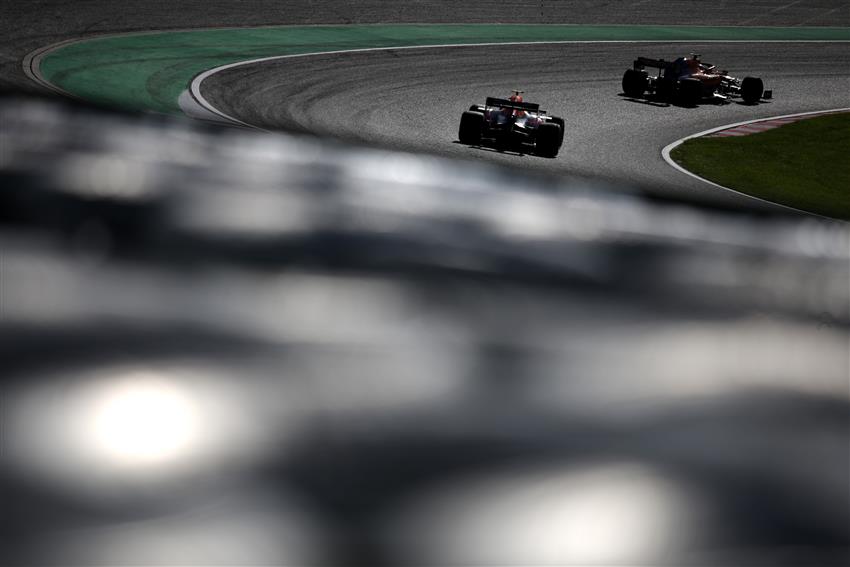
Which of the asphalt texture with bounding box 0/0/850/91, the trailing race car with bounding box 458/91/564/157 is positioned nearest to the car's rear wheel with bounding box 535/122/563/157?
the trailing race car with bounding box 458/91/564/157

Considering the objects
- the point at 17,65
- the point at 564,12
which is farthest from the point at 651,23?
the point at 17,65

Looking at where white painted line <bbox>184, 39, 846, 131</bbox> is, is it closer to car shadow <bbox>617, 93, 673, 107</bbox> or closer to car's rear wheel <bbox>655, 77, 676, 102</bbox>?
car shadow <bbox>617, 93, 673, 107</bbox>

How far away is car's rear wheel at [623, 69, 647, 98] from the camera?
66.3 feet

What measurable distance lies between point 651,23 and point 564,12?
2.70 m

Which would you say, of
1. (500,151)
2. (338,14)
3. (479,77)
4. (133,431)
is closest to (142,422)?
(133,431)

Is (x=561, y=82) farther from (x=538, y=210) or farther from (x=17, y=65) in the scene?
(x=538, y=210)

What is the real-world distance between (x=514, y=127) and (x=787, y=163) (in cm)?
477

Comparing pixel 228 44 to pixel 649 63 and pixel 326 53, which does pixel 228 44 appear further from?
pixel 649 63

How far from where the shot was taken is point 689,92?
20031 millimetres

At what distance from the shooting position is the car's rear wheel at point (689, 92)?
19.9m

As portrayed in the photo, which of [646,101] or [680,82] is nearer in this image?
[680,82]

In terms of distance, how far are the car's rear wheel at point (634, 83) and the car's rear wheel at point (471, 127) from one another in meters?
7.09

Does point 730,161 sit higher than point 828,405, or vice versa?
point 828,405

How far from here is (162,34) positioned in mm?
20516
